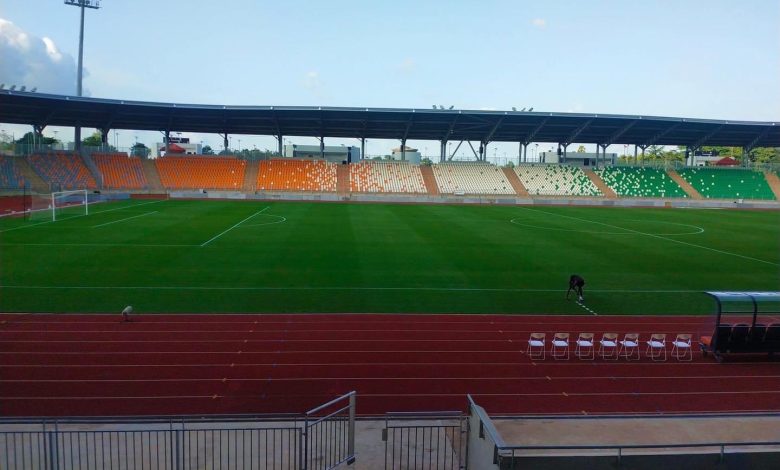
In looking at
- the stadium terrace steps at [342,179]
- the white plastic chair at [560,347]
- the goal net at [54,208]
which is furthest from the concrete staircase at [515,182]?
the white plastic chair at [560,347]

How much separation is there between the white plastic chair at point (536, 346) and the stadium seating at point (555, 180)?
2200 inches

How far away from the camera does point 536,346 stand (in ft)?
43.1

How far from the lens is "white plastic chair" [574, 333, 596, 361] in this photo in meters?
12.6

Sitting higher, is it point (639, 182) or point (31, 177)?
point (639, 182)

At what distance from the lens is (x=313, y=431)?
8.73 m

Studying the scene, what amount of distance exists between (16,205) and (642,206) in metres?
60.5

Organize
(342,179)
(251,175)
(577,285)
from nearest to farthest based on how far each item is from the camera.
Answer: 1. (577,285)
2. (251,175)
3. (342,179)

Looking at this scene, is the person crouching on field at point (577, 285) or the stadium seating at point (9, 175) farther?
the stadium seating at point (9, 175)

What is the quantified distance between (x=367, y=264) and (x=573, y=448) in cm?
1694

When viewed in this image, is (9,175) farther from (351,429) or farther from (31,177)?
(351,429)

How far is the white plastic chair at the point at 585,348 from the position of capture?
495 inches

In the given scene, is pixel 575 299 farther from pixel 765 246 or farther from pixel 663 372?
pixel 765 246

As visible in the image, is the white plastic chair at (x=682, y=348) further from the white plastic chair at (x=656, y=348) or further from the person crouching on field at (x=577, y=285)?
the person crouching on field at (x=577, y=285)

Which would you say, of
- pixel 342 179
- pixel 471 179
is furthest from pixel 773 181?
pixel 342 179
